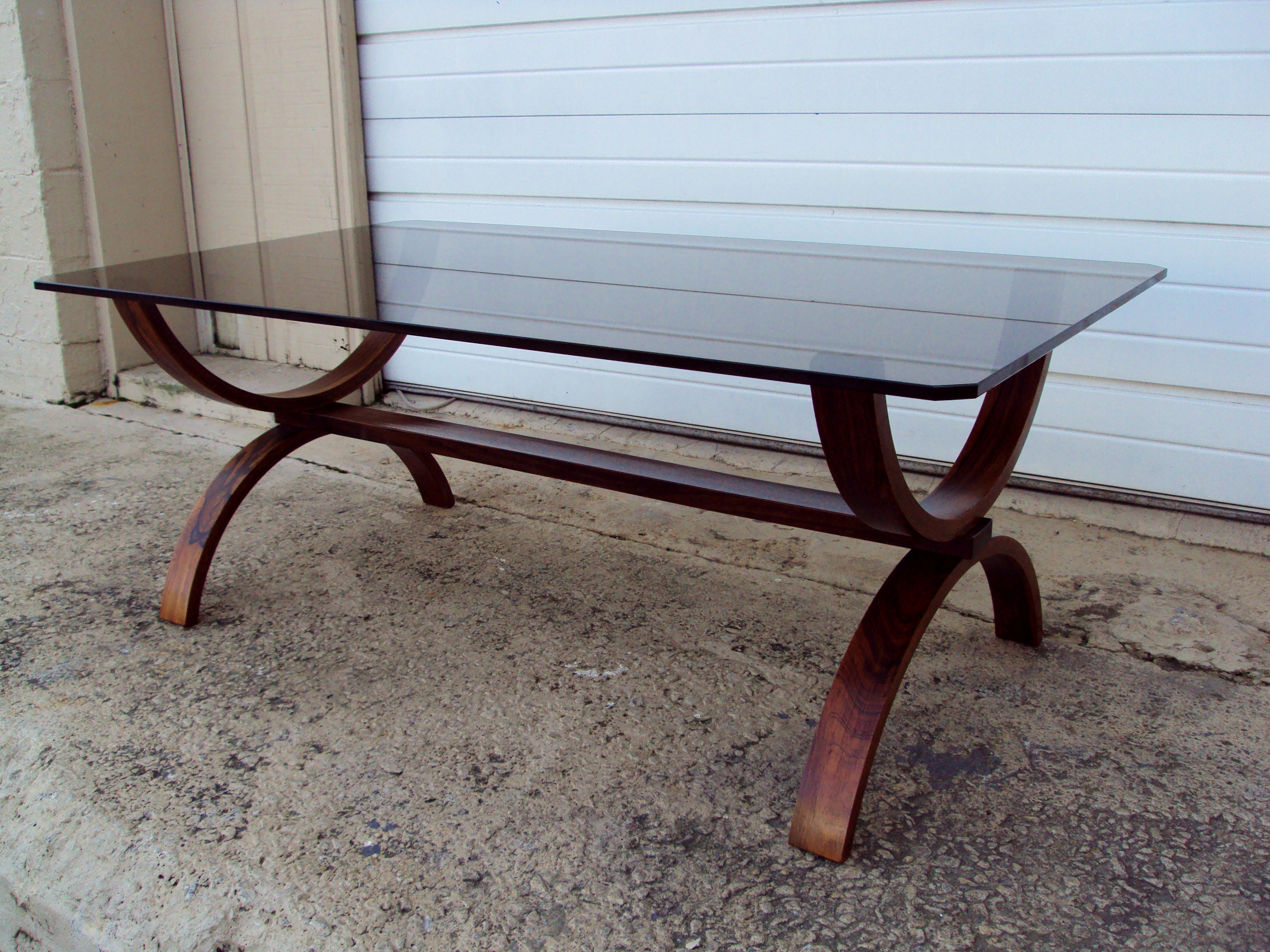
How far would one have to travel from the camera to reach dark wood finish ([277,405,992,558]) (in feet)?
5.14

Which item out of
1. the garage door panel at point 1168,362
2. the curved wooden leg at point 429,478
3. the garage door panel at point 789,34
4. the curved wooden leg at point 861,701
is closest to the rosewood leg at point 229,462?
the curved wooden leg at point 429,478

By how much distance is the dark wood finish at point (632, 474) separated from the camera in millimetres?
1566

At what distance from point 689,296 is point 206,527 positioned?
1.13 metres

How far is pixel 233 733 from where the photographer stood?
1626 millimetres

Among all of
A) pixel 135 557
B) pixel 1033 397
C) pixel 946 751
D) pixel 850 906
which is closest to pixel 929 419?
pixel 1033 397

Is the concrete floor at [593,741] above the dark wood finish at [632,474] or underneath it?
underneath

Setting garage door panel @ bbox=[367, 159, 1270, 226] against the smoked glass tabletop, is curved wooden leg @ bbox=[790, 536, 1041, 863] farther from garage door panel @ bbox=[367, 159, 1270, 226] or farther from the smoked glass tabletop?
garage door panel @ bbox=[367, 159, 1270, 226]

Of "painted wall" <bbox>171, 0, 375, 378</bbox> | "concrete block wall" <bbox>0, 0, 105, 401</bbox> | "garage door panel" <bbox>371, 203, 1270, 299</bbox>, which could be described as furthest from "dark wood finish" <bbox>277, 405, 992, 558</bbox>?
"concrete block wall" <bbox>0, 0, 105, 401</bbox>

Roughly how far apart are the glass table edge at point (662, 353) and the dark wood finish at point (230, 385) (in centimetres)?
11

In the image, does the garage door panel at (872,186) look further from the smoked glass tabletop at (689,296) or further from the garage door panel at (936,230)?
the smoked glass tabletop at (689,296)

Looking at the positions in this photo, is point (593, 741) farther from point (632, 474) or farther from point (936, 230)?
point (936, 230)

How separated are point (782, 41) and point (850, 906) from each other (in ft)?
6.98

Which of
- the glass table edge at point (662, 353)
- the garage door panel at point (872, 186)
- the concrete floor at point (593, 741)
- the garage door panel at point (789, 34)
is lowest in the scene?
the concrete floor at point (593, 741)

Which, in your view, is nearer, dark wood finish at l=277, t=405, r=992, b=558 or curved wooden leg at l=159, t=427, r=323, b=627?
dark wood finish at l=277, t=405, r=992, b=558
